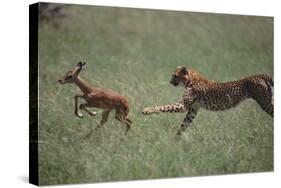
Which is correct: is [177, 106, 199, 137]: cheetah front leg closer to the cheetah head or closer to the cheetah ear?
the cheetah head

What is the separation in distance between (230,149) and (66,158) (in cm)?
233

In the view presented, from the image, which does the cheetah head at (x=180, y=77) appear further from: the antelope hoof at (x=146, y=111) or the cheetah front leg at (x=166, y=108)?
the antelope hoof at (x=146, y=111)

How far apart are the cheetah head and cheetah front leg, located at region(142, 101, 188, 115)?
0.83 feet

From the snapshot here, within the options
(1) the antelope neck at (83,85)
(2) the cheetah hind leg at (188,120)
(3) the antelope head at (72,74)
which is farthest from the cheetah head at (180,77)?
(3) the antelope head at (72,74)

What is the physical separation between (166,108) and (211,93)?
2.26 ft

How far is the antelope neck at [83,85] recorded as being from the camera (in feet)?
29.3

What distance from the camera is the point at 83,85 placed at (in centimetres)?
895

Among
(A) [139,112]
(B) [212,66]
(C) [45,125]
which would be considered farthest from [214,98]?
(C) [45,125]

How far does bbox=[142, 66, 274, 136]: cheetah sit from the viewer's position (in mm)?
9594

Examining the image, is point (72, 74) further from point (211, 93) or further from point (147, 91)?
point (211, 93)

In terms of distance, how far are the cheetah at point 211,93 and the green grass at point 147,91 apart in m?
0.08

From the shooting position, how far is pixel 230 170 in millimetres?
9867

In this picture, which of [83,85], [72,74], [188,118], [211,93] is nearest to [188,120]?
[188,118]

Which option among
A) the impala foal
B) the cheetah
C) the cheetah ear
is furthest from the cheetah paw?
the cheetah ear
